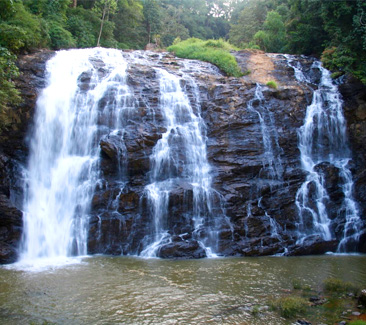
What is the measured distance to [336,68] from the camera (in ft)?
65.0

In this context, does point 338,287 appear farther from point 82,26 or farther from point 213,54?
point 82,26

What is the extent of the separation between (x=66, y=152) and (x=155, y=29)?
88.2ft

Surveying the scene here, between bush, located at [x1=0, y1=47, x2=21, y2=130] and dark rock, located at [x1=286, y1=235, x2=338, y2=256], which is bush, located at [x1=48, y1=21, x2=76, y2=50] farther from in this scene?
dark rock, located at [x1=286, y1=235, x2=338, y2=256]

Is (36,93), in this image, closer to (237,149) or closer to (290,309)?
(237,149)

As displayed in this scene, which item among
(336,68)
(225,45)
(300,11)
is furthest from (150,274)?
(300,11)

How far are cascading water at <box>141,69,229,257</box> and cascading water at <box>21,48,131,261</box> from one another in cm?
230

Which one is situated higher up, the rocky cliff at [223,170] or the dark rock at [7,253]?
the rocky cliff at [223,170]

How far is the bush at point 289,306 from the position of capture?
6.31m

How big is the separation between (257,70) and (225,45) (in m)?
5.62

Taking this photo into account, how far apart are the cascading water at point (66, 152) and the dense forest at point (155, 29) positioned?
188cm

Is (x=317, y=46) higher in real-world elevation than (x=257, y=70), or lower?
higher

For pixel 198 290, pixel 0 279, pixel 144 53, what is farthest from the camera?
pixel 144 53

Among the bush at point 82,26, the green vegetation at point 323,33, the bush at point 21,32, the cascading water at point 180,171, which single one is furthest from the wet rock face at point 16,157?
the green vegetation at point 323,33

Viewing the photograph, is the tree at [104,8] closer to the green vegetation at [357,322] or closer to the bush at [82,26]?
the bush at [82,26]
